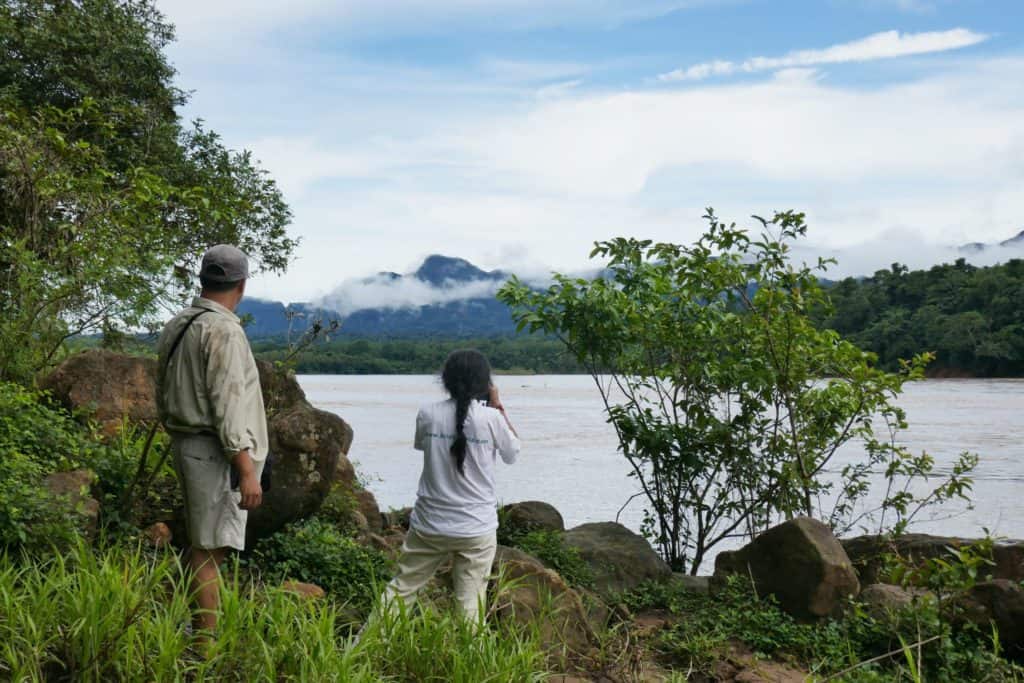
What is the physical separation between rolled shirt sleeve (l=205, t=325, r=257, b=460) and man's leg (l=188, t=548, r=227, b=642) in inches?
18.8

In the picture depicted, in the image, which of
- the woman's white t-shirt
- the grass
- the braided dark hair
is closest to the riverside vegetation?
the grass

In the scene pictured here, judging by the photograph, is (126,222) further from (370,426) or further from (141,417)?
(370,426)

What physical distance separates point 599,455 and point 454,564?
19089 millimetres

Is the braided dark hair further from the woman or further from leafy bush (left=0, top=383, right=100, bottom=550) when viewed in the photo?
leafy bush (left=0, top=383, right=100, bottom=550)

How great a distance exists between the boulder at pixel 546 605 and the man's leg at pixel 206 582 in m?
1.51

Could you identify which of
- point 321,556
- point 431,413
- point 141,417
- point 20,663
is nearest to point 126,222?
point 141,417

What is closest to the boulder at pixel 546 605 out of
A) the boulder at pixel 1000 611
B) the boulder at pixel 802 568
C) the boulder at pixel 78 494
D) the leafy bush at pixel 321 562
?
the leafy bush at pixel 321 562

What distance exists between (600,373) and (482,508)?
4.19 m

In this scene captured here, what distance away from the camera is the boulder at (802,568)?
6.89 meters

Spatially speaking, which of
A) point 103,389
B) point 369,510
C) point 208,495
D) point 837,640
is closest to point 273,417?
point 103,389

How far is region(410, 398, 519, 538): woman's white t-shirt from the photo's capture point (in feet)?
16.3

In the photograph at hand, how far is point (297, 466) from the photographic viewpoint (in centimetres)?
639

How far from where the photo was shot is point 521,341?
24.2 metres

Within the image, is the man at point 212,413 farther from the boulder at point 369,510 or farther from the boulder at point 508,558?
the boulder at point 369,510
